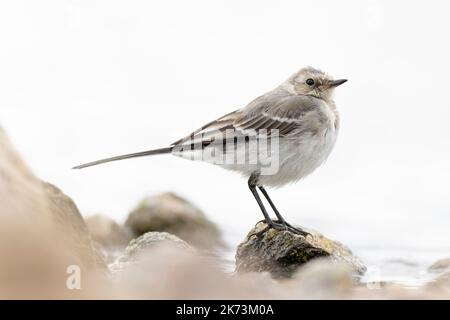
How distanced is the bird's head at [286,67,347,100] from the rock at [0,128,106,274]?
395 centimetres

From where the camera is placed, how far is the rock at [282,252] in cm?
938

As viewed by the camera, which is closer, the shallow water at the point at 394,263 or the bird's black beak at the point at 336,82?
the shallow water at the point at 394,263

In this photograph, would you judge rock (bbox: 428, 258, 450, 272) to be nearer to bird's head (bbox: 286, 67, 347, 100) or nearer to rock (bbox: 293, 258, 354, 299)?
bird's head (bbox: 286, 67, 347, 100)

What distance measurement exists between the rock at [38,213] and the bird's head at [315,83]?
13.0ft

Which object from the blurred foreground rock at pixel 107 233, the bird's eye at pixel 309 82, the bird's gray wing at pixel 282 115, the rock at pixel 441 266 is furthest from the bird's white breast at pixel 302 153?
the blurred foreground rock at pixel 107 233

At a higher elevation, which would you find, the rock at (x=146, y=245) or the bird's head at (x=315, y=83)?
the bird's head at (x=315, y=83)

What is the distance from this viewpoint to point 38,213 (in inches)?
281

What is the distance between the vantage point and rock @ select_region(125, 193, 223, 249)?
1260cm

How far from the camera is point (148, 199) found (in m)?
12.9

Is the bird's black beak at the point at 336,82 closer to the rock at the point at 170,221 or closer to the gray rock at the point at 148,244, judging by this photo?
the gray rock at the point at 148,244

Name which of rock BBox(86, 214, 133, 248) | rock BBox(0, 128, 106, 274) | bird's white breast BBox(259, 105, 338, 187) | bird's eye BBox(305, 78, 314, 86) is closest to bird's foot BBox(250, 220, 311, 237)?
bird's white breast BBox(259, 105, 338, 187)

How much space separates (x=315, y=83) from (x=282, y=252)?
2640 millimetres
